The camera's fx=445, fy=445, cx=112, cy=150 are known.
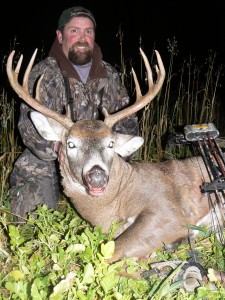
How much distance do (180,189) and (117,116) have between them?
35.1 inches

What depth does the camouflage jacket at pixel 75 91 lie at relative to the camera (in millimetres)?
4617

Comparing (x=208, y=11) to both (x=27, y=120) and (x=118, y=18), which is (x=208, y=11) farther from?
(x=27, y=120)

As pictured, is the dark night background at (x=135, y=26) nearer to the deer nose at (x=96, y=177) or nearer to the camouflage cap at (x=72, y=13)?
the camouflage cap at (x=72, y=13)

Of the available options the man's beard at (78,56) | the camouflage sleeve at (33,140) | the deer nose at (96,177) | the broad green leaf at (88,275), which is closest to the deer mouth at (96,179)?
the deer nose at (96,177)

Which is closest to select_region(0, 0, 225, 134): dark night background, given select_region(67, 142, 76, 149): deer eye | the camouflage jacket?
the camouflage jacket

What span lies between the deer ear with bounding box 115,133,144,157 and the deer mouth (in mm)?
587

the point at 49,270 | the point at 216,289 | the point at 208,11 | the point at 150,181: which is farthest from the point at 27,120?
the point at 208,11

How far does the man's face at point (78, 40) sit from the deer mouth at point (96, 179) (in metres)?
2.13

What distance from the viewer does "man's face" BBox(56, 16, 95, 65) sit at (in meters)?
5.20

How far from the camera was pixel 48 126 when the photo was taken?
3961 mm

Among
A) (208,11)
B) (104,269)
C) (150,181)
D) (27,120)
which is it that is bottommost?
(104,269)

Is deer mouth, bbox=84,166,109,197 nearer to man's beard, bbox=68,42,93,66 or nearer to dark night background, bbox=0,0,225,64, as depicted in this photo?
man's beard, bbox=68,42,93,66

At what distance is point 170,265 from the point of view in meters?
3.17

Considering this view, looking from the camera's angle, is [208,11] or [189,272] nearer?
[189,272]
